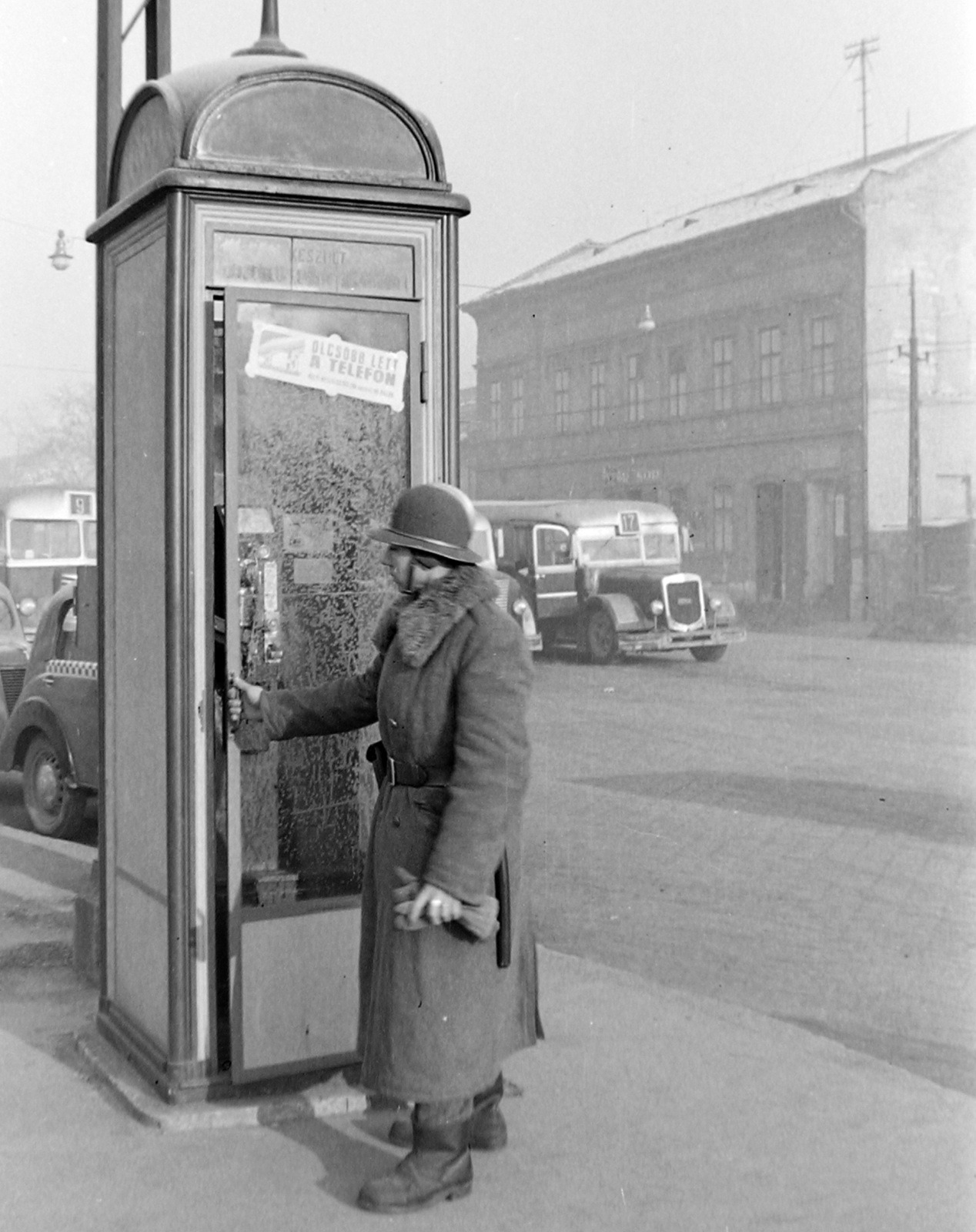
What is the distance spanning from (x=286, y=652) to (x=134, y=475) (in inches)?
26.6

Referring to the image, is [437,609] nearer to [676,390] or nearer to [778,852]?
[778,852]

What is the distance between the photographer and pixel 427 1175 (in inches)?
135

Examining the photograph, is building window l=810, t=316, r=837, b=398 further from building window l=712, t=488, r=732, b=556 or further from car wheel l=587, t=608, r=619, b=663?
car wheel l=587, t=608, r=619, b=663

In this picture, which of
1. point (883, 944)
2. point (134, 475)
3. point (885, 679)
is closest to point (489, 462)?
point (885, 679)

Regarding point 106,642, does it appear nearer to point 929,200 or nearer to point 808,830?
point 808,830

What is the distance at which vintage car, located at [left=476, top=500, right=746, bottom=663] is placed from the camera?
20.6 m

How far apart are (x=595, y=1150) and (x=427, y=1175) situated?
1.78 ft

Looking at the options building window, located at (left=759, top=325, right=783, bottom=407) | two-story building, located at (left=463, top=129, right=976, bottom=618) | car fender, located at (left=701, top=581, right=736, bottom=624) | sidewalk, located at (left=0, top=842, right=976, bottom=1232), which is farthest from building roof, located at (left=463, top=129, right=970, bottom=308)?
sidewalk, located at (left=0, top=842, right=976, bottom=1232)

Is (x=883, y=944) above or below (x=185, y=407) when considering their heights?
below

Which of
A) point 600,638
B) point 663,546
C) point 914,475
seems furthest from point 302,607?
A: point 914,475

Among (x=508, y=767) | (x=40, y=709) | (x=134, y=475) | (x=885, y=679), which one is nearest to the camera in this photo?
(x=508, y=767)

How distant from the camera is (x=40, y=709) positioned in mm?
9469

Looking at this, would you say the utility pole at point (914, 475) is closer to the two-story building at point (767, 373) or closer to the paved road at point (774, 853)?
the two-story building at point (767, 373)

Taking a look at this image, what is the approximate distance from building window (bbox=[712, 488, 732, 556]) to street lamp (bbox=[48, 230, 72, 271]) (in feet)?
44.3
